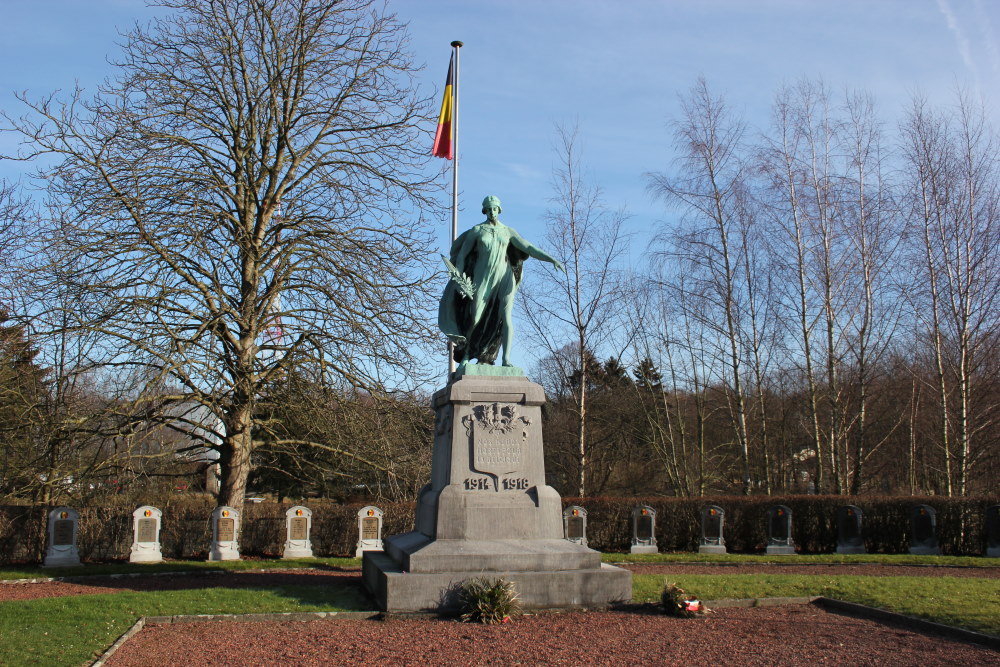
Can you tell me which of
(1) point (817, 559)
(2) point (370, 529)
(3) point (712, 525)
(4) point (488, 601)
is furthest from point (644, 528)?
(4) point (488, 601)

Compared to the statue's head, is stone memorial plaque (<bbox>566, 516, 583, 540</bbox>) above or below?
below

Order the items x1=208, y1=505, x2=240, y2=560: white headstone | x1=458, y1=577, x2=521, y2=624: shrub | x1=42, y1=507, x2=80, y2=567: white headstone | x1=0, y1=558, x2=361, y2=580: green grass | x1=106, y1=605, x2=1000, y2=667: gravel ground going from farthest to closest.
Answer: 1. x1=208, y1=505, x2=240, y2=560: white headstone
2. x1=42, y1=507, x2=80, y2=567: white headstone
3. x1=0, y1=558, x2=361, y2=580: green grass
4. x1=458, y1=577, x2=521, y2=624: shrub
5. x1=106, y1=605, x2=1000, y2=667: gravel ground

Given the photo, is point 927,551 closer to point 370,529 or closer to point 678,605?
point 370,529

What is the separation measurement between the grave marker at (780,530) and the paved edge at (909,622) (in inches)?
360

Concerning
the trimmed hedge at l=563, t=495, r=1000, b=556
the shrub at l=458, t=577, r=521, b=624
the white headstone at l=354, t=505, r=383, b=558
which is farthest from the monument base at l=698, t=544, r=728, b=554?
the shrub at l=458, t=577, r=521, b=624

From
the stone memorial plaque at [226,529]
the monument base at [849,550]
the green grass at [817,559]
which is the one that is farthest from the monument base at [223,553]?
the monument base at [849,550]

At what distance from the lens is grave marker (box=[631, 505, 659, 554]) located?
17.8 metres

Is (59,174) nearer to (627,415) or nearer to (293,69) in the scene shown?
(293,69)

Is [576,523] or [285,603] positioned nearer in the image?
[285,603]

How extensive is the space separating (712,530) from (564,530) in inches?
209

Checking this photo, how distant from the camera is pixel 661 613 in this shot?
786 cm

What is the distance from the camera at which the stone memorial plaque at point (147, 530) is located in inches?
604

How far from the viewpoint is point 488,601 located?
24.4ft

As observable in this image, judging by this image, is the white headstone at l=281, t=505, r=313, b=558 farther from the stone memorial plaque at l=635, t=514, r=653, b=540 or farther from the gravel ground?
the gravel ground
